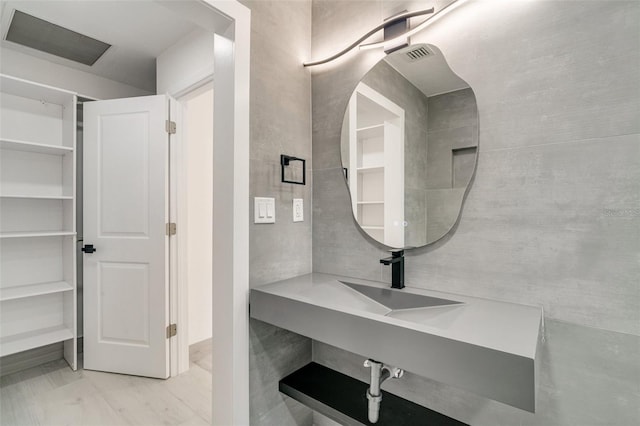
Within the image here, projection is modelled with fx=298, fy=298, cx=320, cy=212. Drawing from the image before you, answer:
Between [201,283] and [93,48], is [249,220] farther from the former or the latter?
Answer: [93,48]

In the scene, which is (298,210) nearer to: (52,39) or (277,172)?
(277,172)

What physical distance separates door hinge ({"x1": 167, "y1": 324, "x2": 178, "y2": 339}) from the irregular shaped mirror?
182 cm

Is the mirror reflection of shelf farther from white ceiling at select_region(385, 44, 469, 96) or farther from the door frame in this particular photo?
the door frame

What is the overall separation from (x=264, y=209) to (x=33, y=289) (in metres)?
2.28

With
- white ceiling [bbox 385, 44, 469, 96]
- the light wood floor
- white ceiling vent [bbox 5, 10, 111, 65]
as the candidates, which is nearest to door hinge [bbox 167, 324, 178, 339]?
the light wood floor

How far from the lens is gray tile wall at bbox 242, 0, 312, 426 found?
1362mm

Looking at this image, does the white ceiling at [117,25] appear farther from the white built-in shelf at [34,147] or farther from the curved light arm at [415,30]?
the curved light arm at [415,30]

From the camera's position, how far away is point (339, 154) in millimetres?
1565

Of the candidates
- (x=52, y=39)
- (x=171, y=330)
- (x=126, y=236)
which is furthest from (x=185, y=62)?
(x=171, y=330)

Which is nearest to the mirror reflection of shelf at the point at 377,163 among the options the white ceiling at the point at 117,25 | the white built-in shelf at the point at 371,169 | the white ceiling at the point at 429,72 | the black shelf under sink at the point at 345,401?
the white built-in shelf at the point at 371,169

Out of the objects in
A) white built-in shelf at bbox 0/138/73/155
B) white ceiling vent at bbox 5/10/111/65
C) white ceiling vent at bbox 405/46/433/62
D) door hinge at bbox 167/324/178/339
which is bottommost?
door hinge at bbox 167/324/178/339

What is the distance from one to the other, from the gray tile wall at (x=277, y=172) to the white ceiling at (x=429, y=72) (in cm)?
52

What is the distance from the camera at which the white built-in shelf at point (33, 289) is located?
2.19 m

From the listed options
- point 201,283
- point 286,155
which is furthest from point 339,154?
point 201,283
